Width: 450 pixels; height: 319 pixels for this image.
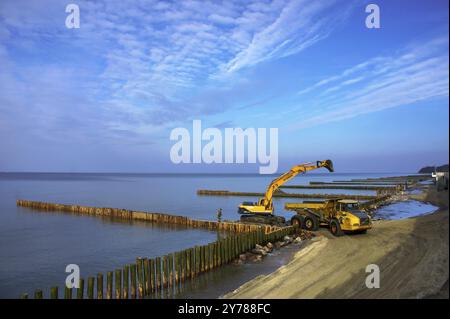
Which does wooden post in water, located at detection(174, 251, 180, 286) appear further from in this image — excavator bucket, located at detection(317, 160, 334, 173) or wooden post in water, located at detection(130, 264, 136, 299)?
excavator bucket, located at detection(317, 160, 334, 173)

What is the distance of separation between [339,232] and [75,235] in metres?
22.6

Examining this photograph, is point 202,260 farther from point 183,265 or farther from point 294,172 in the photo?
point 294,172

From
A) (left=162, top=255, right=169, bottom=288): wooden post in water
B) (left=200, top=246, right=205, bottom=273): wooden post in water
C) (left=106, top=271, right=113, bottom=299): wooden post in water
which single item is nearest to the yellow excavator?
(left=200, top=246, right=205, bottom=273): wooden post in water

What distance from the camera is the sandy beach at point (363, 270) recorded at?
12117 mm

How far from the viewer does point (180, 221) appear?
35.9 m

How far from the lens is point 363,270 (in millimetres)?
14523

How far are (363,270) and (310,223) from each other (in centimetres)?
1171

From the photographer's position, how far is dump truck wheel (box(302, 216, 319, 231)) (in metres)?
25.9

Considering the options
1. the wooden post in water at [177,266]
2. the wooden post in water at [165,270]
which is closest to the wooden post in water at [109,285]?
the wooden post in water at [165,270]

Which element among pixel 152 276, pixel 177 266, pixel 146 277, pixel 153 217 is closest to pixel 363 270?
pixel 177 266

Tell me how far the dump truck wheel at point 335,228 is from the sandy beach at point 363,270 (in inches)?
30.2

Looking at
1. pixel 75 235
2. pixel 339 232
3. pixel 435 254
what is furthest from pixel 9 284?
pixel 435 254

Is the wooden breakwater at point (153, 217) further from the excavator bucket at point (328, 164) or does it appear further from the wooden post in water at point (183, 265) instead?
the wooden post in water at point (183, 265)
